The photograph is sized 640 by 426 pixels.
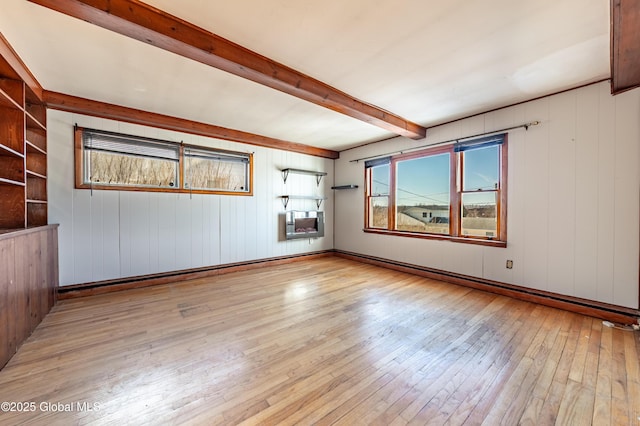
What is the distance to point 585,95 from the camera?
2.86 meters

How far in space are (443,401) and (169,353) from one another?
80.8 inches

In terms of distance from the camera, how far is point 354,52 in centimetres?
227

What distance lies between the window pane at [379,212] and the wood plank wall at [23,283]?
4972 mm

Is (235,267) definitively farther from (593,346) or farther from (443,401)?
(593,346)

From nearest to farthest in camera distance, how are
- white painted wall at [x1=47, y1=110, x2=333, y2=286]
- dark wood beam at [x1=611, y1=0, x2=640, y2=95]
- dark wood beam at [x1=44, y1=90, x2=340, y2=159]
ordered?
dark wood beam at [x1=611, y1=0, x2=640, y2=95] → dark wood beam at [x1=44, y1=90, x2=340, y2=159] → white painted wall at [x1=47, y1=110, x2=333, y2=286]

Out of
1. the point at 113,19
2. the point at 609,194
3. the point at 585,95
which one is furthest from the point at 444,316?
the point at 113,19

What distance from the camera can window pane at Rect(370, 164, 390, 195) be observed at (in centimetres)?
526

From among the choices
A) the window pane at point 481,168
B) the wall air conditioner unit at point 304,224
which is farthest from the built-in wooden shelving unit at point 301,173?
the window pane at point 481,168

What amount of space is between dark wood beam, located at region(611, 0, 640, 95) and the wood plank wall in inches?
178

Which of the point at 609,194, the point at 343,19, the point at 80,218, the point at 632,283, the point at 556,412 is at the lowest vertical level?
the point at 556,412

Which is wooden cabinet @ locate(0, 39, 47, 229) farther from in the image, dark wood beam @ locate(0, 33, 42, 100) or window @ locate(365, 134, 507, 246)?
window @ locate(365, 134, 507, 246)

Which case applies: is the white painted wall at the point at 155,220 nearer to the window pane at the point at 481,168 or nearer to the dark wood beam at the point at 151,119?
the dark wood beam at the point at 151,119

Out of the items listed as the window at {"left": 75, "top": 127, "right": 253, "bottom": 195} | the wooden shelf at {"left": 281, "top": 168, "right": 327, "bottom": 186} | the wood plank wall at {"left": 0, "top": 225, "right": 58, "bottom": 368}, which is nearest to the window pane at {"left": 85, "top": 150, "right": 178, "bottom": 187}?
the window at {"left": 75, "top": 127, "right": 253, "bottom": 195}

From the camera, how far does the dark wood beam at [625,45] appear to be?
163cm
